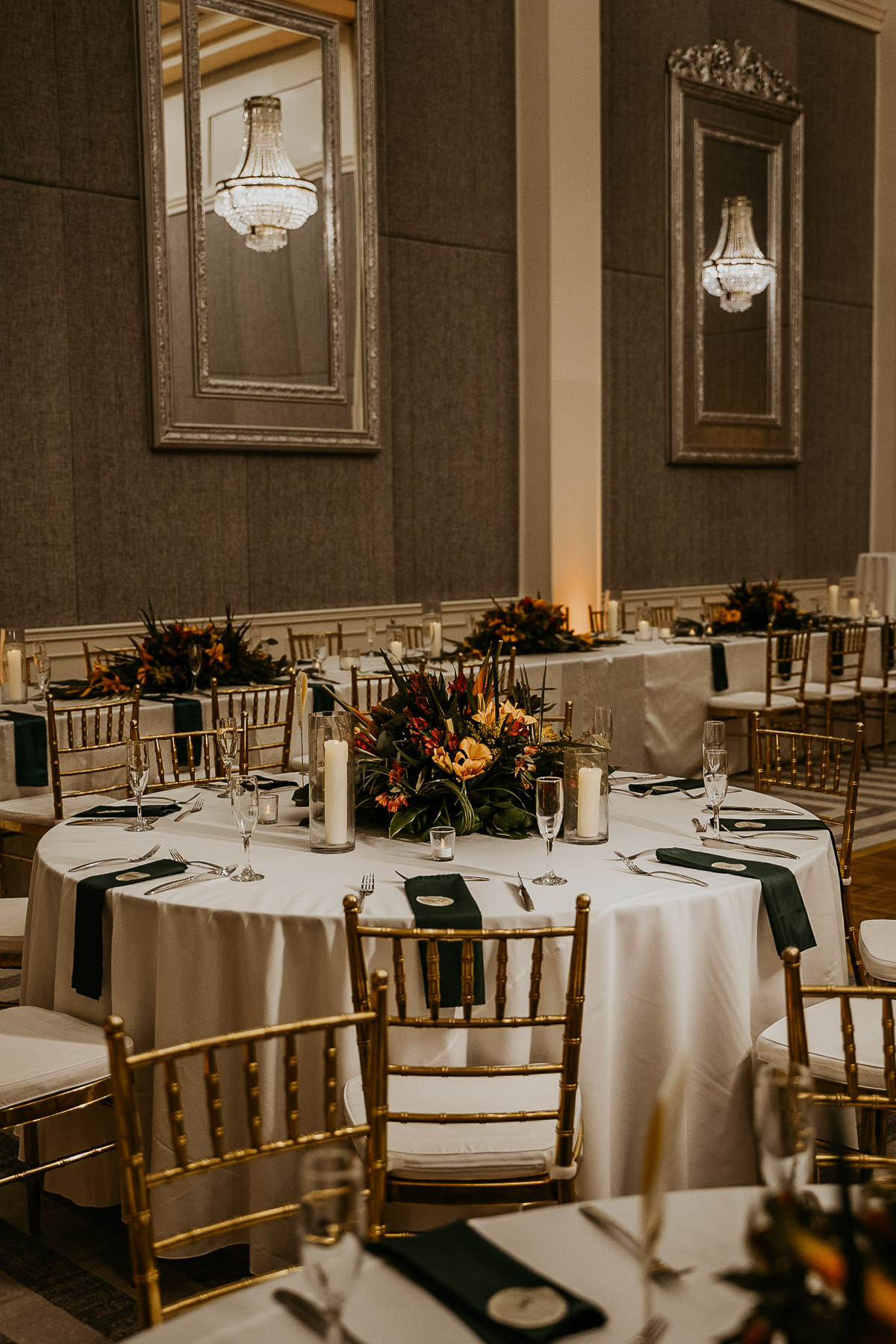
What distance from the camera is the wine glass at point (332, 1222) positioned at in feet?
3.45

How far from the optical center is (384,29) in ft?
27.9

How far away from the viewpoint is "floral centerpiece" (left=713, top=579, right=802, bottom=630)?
8.11m

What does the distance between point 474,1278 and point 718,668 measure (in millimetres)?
6486

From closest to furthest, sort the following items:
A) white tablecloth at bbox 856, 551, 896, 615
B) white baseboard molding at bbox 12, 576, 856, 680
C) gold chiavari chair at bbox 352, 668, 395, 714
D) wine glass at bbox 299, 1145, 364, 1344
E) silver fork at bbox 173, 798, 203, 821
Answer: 1. wine glass at bbox 299, 1145, 364, 1344
2. silver fork at bbox 173, 798, 203, 821
3. gold chiavari chair at bbox 352, 668, 395, 714
4. white baseboard molding at bbox 12, 576, 856, 680
5. white tablecloth at bbox 856, 551, 896, 615

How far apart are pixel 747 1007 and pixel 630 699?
4.38m

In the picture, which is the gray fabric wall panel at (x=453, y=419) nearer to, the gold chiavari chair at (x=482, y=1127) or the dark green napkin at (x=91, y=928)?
the dark green napkin at (x=91, y=928)

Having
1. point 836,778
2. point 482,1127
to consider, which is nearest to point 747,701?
point 836,778

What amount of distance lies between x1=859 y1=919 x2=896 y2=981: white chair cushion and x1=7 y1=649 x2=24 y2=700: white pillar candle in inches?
141

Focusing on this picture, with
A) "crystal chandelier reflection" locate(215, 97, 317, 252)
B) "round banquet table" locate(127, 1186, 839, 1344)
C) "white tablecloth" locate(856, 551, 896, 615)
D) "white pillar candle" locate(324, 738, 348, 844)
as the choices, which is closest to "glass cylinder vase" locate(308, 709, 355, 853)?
"white pillar candle" locate(324, 738, 348, 844)

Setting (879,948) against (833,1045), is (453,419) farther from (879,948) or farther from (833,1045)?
(833,1045)

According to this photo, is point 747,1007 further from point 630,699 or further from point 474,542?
point 474,542

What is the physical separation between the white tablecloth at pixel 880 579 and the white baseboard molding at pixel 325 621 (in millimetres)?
1340

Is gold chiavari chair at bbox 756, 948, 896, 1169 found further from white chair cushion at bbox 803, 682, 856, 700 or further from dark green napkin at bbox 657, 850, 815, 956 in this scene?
white chair cushion at bbox 803, 682, 856, 700

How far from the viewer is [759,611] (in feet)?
27.2
